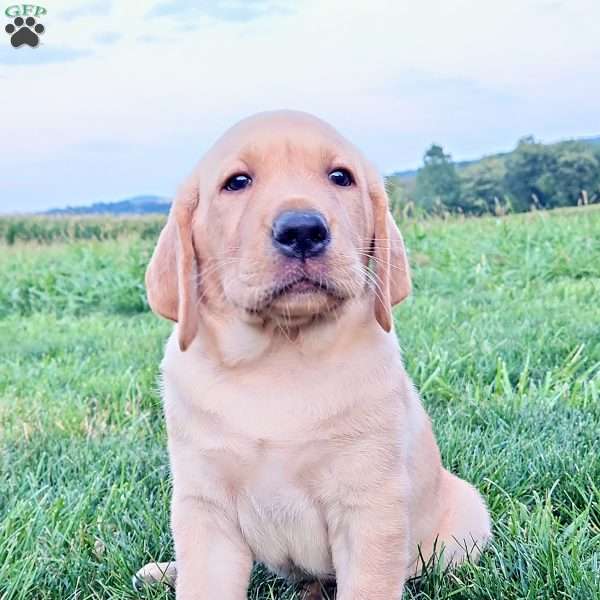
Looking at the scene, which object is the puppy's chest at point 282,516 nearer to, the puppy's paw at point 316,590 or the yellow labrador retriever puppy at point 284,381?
the yellow labrador retriever puppy at point 284,381

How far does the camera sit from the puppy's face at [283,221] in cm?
200

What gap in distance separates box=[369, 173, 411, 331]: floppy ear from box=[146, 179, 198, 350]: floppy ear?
1.52 ft

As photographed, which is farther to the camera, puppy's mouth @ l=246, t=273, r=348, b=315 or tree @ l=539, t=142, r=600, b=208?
tree @ l=539, t=142, r=600, b=208

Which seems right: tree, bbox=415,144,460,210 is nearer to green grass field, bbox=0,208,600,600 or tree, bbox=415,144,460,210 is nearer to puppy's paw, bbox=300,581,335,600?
green grass field, bbox=0,208,600,600

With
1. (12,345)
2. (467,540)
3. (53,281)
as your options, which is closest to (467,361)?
(467,540)

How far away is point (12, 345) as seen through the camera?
6.00 m

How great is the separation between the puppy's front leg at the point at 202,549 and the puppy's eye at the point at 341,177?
34.2 inches

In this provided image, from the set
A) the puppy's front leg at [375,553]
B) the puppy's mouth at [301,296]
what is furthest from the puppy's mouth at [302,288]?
the puppy's front leg at [375,553]

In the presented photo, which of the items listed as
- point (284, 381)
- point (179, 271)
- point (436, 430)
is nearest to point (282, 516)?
point (284, 381)

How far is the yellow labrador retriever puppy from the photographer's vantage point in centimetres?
213

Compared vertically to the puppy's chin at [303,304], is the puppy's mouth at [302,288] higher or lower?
higher

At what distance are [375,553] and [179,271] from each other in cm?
83

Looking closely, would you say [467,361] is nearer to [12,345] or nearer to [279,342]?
[279,342]

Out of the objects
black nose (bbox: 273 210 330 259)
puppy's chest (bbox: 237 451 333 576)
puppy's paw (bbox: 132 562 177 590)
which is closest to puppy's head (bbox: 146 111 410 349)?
black nose (bbox: 273 210 330 259)
